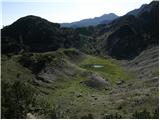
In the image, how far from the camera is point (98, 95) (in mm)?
90688

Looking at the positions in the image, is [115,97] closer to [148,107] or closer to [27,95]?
[148,107]

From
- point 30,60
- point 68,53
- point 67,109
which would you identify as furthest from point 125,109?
point 68,53

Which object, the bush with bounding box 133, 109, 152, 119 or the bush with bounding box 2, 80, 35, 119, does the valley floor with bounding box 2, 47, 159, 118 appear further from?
the bush with bounding box 2, 80, 35, 119

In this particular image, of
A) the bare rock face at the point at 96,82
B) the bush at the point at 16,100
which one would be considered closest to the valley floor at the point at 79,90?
the bare rock face at the point at 96,82

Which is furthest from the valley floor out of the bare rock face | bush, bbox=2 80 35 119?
bush, bbox=2 80 35 119

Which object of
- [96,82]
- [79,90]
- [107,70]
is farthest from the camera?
[107,70]

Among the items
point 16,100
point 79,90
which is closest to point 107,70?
point 79,90

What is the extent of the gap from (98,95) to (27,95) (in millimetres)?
39663

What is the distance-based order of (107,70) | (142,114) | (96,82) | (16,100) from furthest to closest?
(107,70)
(96,82)
(142,114)
(16,100)

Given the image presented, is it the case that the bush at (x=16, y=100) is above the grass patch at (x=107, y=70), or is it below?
below

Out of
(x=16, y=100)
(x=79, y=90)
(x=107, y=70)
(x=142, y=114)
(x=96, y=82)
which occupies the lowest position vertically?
(x=142, y=114)

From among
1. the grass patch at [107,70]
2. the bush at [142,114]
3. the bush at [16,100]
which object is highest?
the grass patch at [107,70]

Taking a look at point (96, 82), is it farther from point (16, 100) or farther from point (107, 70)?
point (16, 100)

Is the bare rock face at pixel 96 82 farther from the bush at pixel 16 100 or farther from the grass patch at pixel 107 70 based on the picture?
the bush at pixel 16 100
